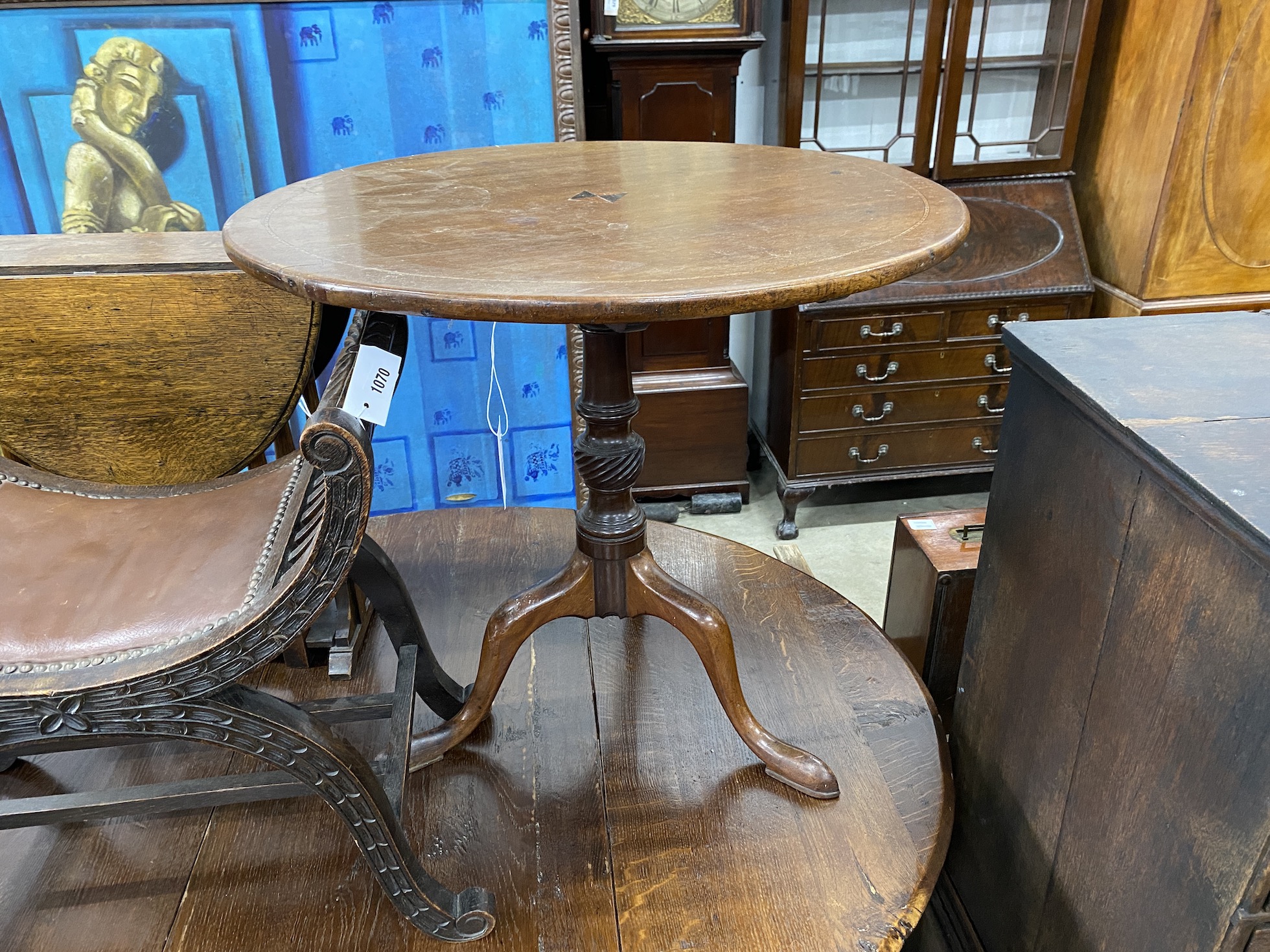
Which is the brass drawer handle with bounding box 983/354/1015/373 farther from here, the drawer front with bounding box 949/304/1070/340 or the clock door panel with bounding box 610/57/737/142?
the clock door panel with bounding box 610/57/737/142

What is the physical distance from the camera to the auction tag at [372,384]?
82 cm

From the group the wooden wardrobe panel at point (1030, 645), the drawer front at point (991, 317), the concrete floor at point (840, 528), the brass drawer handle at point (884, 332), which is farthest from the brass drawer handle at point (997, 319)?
the wooden wardrobe panel at point (1030, 645)

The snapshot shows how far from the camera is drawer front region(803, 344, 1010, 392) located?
2.38 m

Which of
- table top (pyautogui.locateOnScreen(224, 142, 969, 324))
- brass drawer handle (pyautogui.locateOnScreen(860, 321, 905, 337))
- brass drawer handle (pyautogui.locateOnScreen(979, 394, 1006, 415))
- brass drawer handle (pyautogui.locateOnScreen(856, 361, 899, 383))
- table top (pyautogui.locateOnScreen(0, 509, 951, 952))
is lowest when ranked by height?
brass drawer handle (pyautogui.locateOnScreen(979, 394, 1006, 415))

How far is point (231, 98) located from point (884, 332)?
1.63 meters

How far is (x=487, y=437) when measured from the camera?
2.28m

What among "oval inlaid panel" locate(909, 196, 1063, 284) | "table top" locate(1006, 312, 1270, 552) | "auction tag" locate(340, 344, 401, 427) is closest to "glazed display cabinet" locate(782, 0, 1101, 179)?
"oval inlaid panel" locate(909, 196, 1063, 284)

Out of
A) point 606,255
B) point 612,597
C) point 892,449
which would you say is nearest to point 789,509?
point 892,449

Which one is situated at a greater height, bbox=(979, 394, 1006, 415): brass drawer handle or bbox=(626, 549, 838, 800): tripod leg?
bbox=(626, 549, 838, 800): tripod leg

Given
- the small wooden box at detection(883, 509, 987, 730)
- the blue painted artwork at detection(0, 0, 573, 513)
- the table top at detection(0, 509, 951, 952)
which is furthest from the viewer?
the blue painted artwork at detection(0, 0, 573, 513)

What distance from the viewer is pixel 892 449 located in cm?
252

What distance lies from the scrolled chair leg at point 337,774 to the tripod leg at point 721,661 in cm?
39

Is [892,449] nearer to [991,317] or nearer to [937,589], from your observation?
[991,317]

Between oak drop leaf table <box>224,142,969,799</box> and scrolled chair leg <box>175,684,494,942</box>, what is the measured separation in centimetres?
26
